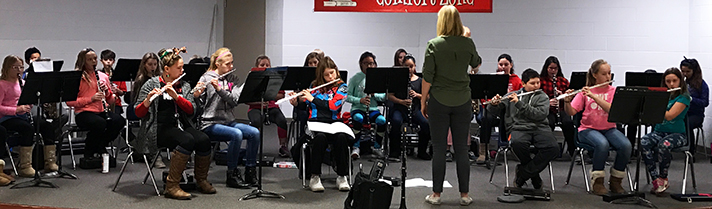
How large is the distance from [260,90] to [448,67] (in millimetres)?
1260

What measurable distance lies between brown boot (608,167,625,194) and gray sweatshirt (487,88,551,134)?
0.55 m

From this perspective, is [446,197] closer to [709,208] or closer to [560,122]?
[709,208]

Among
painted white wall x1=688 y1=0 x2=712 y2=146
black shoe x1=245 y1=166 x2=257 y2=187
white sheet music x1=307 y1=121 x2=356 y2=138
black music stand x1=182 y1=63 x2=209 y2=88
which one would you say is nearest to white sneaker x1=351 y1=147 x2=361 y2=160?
white sheet music x1=307 y1=121 x2=356 y2=138

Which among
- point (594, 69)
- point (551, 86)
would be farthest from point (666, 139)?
point (551, 86)

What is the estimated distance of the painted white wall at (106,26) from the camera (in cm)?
802

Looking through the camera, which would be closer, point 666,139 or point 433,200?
point 433,200

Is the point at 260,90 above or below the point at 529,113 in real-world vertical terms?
above

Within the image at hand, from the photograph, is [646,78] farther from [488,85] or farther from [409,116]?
[409,116]

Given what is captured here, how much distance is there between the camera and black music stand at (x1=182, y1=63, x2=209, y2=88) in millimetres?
5809

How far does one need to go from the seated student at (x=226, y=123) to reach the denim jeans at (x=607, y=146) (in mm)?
2419

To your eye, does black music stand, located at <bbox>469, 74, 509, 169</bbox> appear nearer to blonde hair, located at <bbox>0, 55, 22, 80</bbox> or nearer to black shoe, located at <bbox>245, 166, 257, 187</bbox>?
black shoe, located at <bbox>245, 166, 257, 187</bbox>

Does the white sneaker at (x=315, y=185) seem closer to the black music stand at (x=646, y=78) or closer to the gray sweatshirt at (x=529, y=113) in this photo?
the gray sweatshirt at (x=529, y=113)

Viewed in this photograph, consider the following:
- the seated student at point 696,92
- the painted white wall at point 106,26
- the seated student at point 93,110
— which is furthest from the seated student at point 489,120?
the painted white wall at point 106,26

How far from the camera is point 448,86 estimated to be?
15.2 ft
